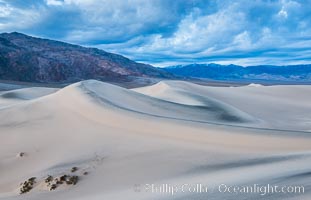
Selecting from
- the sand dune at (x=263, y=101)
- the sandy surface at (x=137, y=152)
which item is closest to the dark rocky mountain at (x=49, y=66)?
the sand dune at (x=263, y=101)

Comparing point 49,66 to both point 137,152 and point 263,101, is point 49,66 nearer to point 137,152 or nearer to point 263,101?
point 263,101

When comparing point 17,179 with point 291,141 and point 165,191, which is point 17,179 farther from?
point 291,141

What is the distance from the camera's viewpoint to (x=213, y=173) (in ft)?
18.3

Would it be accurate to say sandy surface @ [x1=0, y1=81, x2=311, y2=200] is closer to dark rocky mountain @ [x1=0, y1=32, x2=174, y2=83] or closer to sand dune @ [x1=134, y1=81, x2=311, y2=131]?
sand dune @ [x1=134, y1=81, x2=311, y2=131]

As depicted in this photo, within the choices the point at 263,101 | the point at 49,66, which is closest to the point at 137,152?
the point at 263,101

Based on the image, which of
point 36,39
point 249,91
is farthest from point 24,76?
point 249,91

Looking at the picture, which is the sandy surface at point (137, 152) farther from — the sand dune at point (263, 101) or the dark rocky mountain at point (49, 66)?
the dark rocky mountain at point (49, 66)

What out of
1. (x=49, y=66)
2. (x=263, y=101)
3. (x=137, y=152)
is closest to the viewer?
(x=137, y=152)

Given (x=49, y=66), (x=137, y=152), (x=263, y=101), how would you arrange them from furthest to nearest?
(x=49, y=66)
(x=263, y=101)
(x=137, y=152)

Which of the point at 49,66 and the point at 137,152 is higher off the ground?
the point at 49,66

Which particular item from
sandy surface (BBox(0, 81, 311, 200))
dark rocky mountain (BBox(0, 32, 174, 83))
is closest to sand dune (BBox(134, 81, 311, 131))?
sandy surface (BBox(0, 81, 311, 200))

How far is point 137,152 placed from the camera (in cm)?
698

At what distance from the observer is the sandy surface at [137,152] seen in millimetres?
5156

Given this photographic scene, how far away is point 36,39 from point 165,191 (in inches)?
5121
